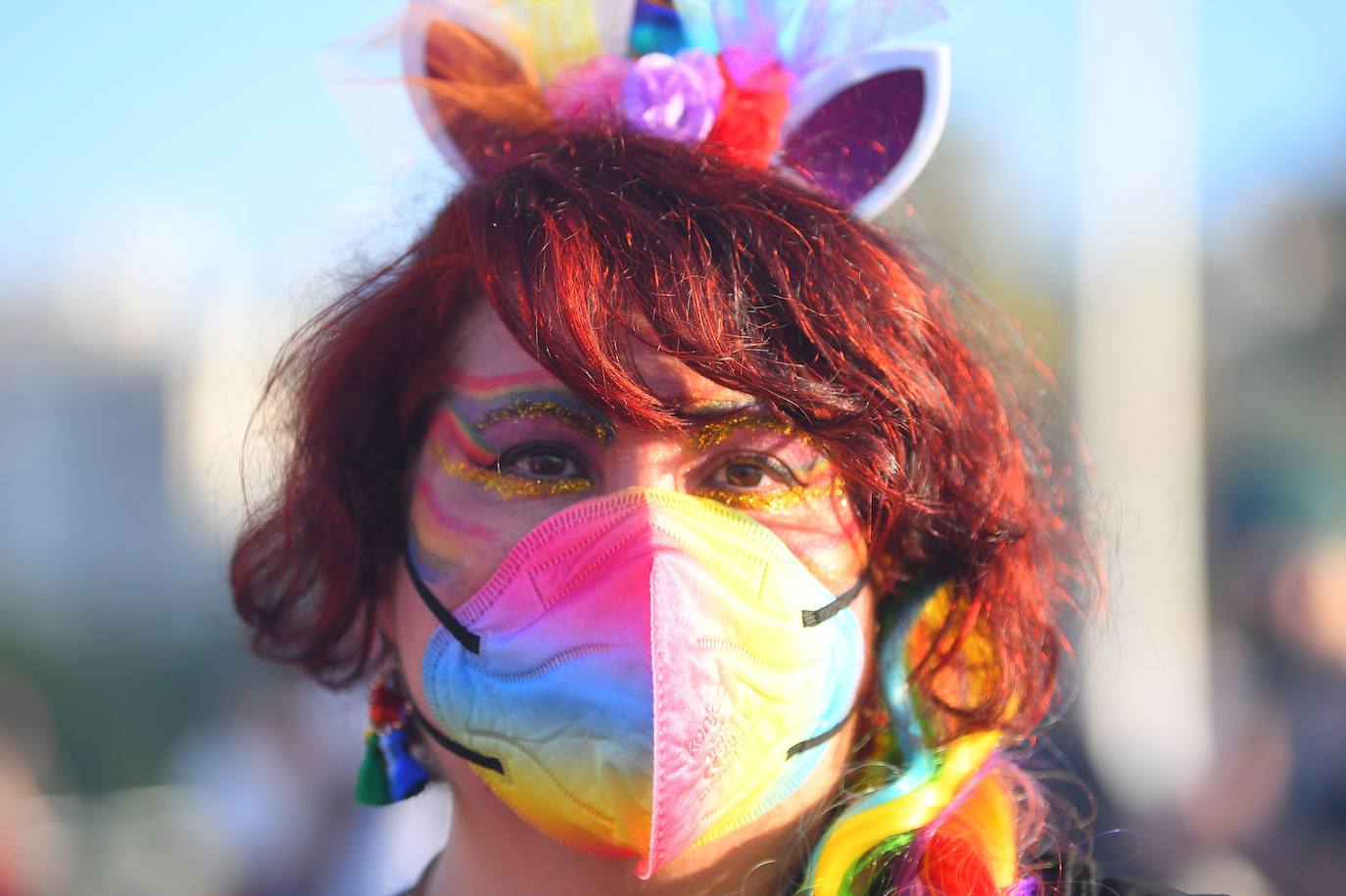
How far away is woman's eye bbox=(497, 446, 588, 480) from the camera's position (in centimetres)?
176

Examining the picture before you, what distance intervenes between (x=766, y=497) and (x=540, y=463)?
0.32 m

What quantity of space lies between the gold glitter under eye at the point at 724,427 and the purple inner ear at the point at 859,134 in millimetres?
427

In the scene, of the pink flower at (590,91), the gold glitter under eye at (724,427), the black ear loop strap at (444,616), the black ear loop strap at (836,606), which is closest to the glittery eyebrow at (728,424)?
the gold glitter under eye at (724,427)

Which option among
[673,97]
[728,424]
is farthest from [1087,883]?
[673,97]

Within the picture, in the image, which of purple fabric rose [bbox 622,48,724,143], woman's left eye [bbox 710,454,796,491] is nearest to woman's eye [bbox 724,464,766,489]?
woman's left eye [bbox 710,454,796,491]

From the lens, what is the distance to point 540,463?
5.82ft

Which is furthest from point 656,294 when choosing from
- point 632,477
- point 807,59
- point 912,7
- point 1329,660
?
point 1329,660

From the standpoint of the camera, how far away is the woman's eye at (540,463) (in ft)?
5.78

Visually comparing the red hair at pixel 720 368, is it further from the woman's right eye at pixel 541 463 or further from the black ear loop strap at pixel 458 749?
the black ear loop strap at pixel 458 749

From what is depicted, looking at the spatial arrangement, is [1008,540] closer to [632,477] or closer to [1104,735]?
[632,477]

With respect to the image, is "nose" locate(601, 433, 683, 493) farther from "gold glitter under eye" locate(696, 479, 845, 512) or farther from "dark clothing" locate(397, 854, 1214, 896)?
"dark clothing" locate(397, 854, 1214, 896)

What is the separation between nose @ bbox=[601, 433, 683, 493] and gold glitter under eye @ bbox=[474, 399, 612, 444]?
1.4 inches

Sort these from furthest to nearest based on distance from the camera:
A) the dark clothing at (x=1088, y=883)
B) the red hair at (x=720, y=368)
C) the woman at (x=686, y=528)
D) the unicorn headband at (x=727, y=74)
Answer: the unicorn headband at (x=727, y=74) → the dark clothing at (x=1088, y=883) → the red hair at (x=720, y=368) → the woman at (x=686, y=528)

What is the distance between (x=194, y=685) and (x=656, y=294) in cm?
956
